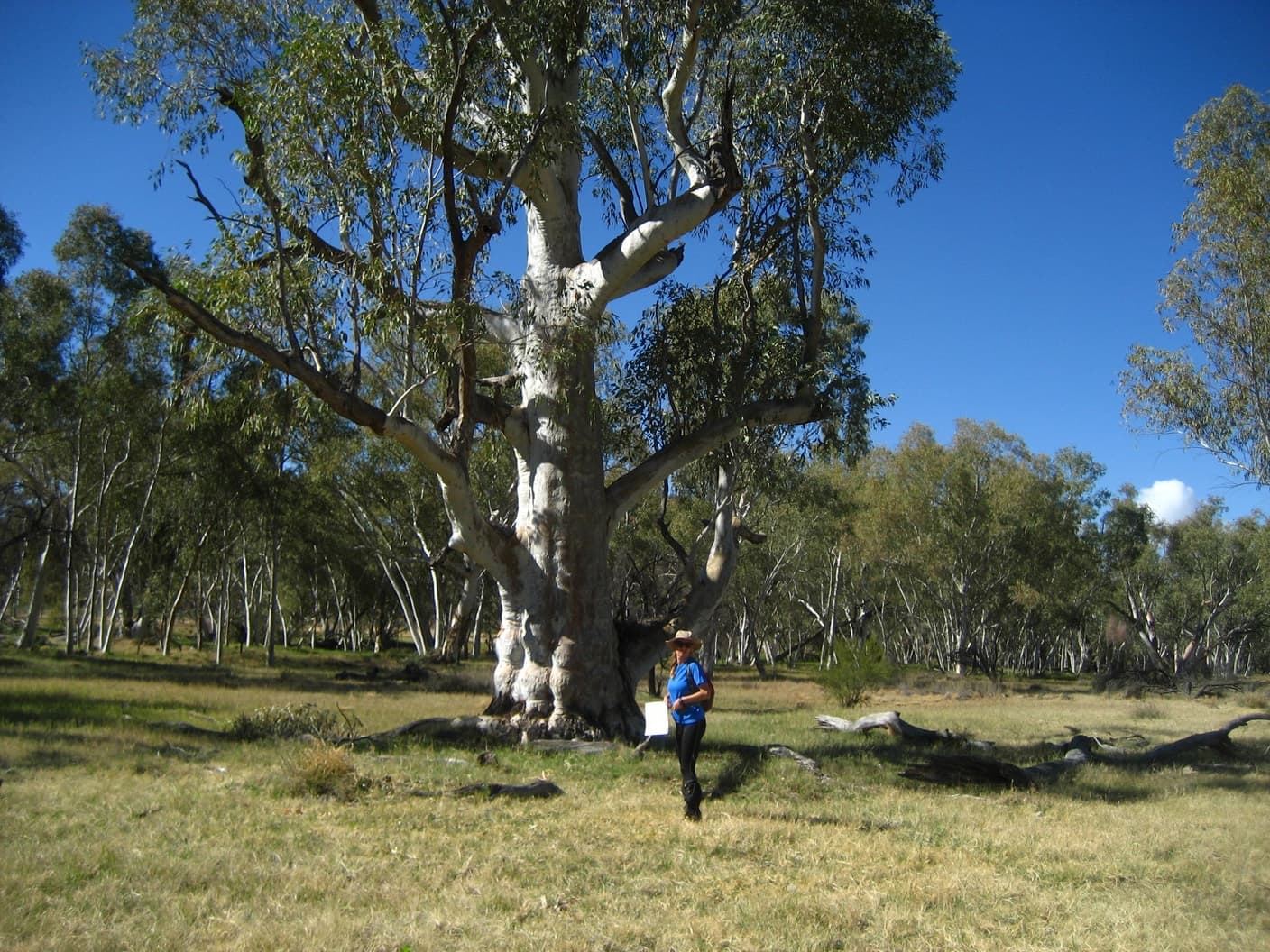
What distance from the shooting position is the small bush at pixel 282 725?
11.1 metres

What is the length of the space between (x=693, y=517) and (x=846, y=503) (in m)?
5.91

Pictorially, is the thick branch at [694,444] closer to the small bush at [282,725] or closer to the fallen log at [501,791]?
the small bush at [282,725]

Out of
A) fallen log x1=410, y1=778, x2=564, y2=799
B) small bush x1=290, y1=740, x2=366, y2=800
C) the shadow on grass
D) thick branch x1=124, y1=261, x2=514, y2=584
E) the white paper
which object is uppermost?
thick branch x1=124, y1=261, x2=514, y2=584

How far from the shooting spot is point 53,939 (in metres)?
4.14

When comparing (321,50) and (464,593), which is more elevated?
(321,50)

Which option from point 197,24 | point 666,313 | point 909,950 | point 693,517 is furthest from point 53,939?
point 693,517

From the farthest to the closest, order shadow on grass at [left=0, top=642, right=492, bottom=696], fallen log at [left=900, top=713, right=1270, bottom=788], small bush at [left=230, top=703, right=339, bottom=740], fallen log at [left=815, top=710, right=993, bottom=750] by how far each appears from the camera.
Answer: shadow on grass at [left=0, top=642, right=492, bottom=696], fallen log at [left=815, top=710, right=993, bottom=750], small bush at [left=230, top=703, right=339, bottom=740], fallen log at [left=900, top=713, right=1270, bottom=788]

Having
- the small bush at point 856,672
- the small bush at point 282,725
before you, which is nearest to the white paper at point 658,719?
the small bush at point 282,725

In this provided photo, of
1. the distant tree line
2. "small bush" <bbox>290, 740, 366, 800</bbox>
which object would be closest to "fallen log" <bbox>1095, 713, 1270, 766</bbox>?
the distant tree line

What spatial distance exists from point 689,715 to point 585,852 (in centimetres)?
171

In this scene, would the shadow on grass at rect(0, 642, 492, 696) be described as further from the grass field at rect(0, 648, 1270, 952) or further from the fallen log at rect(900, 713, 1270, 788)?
the fallen log at rect(900, 713, 1270, 788)

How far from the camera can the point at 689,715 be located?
7.64 meters

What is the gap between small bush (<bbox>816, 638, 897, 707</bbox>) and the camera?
72.0ft

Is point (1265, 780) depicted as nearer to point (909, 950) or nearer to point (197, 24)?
point (909, 950)
